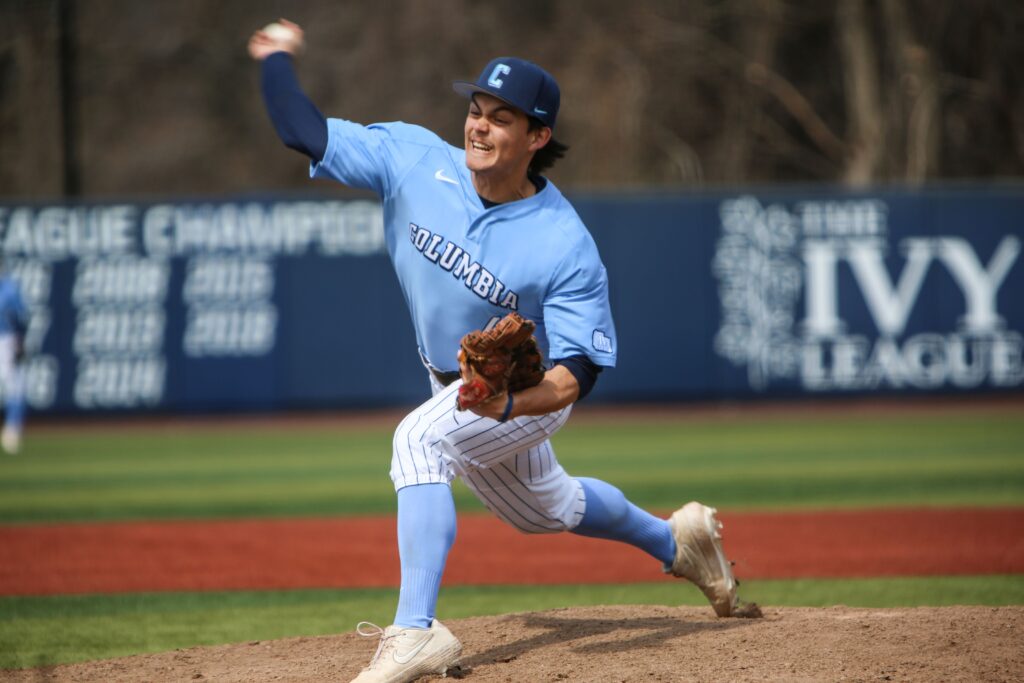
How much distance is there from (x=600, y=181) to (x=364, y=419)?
9.12m

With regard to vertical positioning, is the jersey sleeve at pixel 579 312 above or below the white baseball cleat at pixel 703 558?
above

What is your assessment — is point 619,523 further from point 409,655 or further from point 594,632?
point 409,655

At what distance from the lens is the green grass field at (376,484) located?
5512 mm

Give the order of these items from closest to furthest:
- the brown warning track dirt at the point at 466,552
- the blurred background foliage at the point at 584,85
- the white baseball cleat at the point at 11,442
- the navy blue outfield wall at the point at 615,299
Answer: the brown warning track dirt at the point at 466,552 → the white baseball cleat at the point at 11,442 → the navy blue outfield wall at the point at 615,299 → the blurred background foliage at the point at 584,85

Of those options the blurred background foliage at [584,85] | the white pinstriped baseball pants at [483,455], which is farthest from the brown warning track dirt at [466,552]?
the blurred background foliage at [584,85]

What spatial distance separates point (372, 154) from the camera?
155 inches

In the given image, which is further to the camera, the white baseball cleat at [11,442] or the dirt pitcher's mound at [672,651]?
the white baseball cleat at [11,442]

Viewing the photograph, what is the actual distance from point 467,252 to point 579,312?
14.7 inches

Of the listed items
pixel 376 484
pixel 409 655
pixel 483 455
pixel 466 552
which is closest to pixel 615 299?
pixel 376 484

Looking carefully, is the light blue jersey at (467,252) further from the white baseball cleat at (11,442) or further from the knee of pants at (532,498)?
the white baseball cleat at (11,442)

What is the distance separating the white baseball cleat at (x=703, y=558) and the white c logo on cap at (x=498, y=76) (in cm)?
168

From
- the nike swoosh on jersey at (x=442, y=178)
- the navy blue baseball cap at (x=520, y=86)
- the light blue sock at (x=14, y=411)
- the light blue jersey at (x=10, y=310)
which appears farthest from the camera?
the light blue jersey at (x=10, y=310)

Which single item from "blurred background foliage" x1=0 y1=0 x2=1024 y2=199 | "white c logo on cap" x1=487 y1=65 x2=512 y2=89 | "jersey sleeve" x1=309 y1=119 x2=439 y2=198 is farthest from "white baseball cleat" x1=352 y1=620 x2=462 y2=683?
"blurred background foliage" x1=0 y1=0 x2=1024 y2=199

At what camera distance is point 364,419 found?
16391mm
